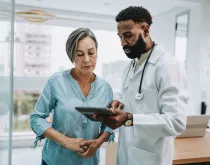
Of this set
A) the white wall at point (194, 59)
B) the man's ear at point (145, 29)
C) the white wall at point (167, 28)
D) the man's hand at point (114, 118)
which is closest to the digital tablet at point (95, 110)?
the man's hand at point (114, 118)

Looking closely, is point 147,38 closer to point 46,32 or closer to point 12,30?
point 12,30

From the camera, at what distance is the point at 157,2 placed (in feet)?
13.2

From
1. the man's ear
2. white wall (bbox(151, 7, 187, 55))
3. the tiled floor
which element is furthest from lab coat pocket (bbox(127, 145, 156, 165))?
white wall (bbox(151, 7, 187, 55))

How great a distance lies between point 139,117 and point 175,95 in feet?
0.62

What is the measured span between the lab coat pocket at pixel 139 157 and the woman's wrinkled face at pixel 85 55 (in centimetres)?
48

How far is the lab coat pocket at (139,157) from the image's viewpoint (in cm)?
125

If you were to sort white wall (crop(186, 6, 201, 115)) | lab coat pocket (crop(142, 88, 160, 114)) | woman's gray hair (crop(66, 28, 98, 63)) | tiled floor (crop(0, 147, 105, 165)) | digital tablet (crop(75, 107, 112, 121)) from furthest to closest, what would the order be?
white wall (crop(186, 6, 201, 115)) → tiled floor (crop(0, 147, 105, 165)) → woman's gray hair (crop(66, 28, 98, 63)) → lab coat pocket (crop(142, 88, 160, 114)) → digital tablet (crop(75, 107, 112, 121))

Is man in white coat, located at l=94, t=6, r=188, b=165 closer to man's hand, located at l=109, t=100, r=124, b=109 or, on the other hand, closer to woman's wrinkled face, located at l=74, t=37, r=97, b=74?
man's hand, located at l=109, t=100, r=124, b=109

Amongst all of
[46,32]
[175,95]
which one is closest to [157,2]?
[46,32]

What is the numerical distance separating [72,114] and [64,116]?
0.04 metres

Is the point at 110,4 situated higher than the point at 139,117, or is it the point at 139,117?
the point at 110,4

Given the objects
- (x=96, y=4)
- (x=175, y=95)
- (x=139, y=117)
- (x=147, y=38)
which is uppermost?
(x=96, y=4)

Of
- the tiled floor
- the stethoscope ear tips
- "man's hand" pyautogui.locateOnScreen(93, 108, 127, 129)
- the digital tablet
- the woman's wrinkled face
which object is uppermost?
the woman's wrinkled face

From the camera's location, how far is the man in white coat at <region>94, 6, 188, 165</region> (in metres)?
1.12
